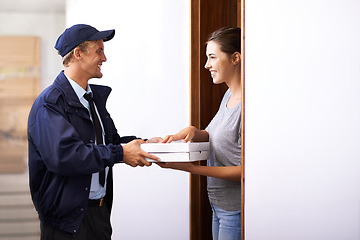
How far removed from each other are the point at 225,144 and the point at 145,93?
1013mm

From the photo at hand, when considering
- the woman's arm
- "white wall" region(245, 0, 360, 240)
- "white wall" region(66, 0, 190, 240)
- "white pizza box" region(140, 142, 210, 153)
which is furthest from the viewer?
"white wall" region(66, 0, 190, 240)

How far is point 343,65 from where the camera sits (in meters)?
1.51

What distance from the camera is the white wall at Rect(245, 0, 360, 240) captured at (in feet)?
4.93

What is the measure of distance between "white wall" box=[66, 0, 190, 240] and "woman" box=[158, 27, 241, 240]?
720 mm

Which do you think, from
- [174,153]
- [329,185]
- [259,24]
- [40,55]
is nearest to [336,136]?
[329,185]

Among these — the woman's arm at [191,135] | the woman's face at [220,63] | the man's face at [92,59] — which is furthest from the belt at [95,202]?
the woman's face at [220,63]

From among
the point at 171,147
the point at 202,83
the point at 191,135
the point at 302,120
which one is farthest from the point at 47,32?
the point at 302,120

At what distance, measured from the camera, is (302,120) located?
1.55 metres

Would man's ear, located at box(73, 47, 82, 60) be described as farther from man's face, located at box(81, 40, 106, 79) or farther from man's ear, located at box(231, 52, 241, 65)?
man's ear, located at box(231, 52, 241, 65)

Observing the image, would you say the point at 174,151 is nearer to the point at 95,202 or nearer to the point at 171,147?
the point at 171,147

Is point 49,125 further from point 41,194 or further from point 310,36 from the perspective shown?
point 310,36

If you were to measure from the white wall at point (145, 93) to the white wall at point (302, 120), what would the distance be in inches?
42.3

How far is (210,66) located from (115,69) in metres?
0.92

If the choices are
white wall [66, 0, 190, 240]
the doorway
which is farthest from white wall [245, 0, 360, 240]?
white wall [66, 0, 190, 240]
